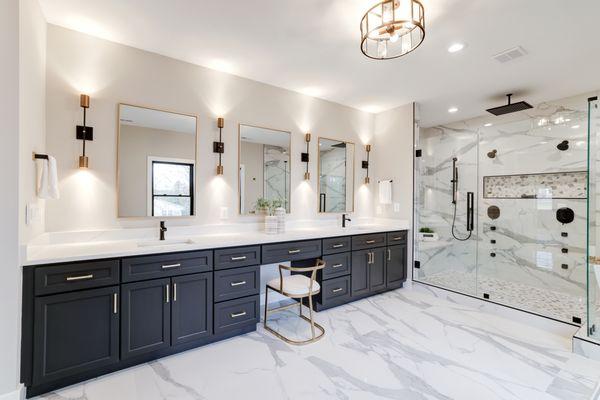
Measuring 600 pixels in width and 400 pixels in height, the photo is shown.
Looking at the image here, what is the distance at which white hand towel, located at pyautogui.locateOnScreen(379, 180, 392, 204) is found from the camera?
14.4 feet

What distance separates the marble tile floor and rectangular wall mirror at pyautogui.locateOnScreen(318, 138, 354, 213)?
1.68m

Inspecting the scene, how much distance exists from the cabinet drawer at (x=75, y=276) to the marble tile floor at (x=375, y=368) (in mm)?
693

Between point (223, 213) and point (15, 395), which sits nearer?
point (15, 395)

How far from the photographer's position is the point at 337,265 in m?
3.39

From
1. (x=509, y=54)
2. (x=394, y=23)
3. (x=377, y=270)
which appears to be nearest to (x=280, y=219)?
(x=377, y=270)

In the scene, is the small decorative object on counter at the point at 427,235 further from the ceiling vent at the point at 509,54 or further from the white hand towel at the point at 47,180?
the white hand towel at the point at 47,180

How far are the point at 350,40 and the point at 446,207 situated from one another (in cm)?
357

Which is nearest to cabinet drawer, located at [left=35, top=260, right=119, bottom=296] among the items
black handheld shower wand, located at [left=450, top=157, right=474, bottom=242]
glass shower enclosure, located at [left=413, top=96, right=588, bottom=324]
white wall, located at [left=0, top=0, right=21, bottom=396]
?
white wall, located at [left=0, top=0, right=21, bottom=396]

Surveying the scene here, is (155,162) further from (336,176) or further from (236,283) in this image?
(336,176)

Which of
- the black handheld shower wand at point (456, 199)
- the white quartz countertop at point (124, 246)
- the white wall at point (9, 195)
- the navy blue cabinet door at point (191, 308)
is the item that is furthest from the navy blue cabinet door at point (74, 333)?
the black handheld shower wand at point (456, 199)

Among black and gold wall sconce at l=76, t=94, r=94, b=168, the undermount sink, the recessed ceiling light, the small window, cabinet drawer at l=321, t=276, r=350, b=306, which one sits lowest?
cabinet drawer at l=321, t=276, r=350, b=306

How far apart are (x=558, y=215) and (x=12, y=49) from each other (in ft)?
18.6

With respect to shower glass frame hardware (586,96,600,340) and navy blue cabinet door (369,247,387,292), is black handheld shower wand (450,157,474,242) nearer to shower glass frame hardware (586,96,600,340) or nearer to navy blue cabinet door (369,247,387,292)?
navy blue cabinet door (369,247,387,292)

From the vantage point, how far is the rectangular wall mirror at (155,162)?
2.64 meters
